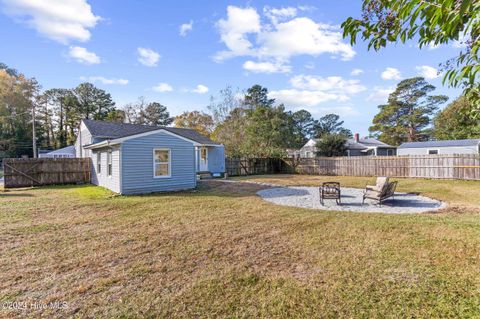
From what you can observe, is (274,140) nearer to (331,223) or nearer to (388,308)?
(331,223)

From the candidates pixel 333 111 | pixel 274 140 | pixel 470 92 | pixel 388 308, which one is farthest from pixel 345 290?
pixel 333 111

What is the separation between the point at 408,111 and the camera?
3866 cm

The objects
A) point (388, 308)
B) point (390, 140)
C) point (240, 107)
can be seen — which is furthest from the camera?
point (390, 140)

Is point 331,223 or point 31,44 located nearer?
point 331,223

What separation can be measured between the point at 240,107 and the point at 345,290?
26.9 m

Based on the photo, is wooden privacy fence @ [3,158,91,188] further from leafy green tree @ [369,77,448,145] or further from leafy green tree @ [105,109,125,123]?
leafy green tree @ [369,77,448,145]

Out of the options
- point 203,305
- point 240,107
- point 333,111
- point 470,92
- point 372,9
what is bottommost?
point 203,305

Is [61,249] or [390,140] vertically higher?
[390,140]

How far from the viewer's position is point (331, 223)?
6.09m

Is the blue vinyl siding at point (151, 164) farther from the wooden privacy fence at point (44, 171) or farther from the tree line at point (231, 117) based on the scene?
the tree line at point (231, 117)

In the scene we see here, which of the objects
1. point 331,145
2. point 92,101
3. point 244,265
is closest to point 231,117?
point 331,145

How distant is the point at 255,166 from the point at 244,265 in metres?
19.1

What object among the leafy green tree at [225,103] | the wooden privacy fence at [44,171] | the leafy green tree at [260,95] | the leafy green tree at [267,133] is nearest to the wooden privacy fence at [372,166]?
the leafy green tree at [267,133]

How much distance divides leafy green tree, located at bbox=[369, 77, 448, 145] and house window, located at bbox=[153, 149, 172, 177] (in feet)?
129
